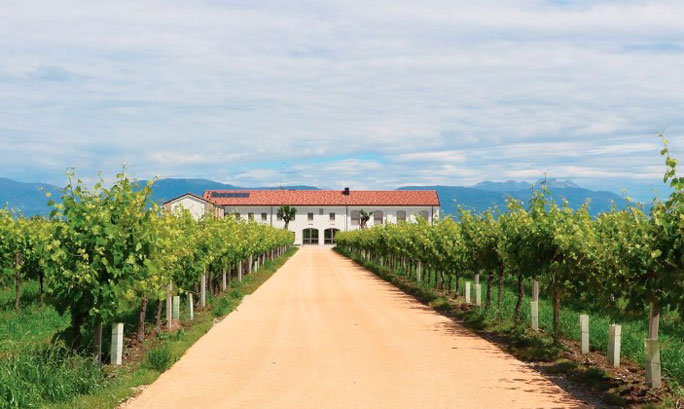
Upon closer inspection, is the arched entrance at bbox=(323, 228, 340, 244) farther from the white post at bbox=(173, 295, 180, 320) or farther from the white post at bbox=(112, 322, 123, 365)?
the white post at bbox=(112, 322, 123, 365)

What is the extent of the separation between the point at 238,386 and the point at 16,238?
14.4 metres

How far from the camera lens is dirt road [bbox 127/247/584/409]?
30.9ft

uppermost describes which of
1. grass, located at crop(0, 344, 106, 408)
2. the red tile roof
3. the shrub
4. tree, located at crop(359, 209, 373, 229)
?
the red tile roof

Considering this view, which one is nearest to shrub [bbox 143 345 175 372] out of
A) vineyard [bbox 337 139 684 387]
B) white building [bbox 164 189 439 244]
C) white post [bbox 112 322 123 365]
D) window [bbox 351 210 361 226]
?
white post [bbox 112 322 123 365]

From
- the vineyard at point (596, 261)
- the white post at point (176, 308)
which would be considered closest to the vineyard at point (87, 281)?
the white post at point (176, 308)

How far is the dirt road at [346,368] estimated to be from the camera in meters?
9.41

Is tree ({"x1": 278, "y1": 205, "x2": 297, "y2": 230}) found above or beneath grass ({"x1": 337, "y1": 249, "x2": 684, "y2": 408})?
above

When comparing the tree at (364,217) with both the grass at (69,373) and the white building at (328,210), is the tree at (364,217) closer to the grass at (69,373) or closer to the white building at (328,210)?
the white building at (328,210)

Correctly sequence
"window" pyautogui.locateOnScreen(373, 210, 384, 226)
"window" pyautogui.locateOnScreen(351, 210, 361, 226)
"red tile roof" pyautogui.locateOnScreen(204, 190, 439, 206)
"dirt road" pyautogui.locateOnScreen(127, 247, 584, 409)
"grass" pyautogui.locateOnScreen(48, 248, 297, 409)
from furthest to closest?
1. "red tile roof" pyautogui.locateOnScreen(204, 190, 439, 206)
2. "window" pyautogui.locateOnScreen(351, 210, 361, 226)
3. "window" pyautogui.locateOnScreen(373, 210, 384, 226)
4. "dirt road" pyautogui.locateOnScreen(127, 247, 584, 409)
5. "grass" pyautogui.locateOnScreen(48, 248, 297, 409)

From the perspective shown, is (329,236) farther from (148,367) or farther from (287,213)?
(148,367)

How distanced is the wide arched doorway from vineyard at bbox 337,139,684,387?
3198 inches

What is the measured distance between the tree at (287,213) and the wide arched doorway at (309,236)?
372 cm

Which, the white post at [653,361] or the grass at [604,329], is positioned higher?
the white post at [653,361]

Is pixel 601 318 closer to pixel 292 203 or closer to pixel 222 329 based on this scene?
pixel 222 329
